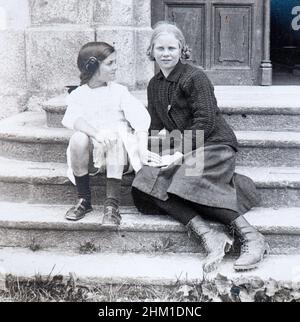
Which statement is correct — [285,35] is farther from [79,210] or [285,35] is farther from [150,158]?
[79,210]

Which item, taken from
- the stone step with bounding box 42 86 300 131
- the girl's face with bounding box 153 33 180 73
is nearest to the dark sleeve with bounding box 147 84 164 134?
the girl's face with bounding box 153 33 180 73

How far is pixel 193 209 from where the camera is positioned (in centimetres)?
373

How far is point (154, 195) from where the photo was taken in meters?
3.74

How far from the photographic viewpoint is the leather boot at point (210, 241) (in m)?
3.50

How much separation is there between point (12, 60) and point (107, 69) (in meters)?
→ 1.62

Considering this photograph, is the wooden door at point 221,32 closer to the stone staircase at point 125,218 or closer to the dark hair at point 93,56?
the stone staircase at point 125,218

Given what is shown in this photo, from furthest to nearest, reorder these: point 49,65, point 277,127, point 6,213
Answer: point 49,65 < point 277,127 < point 6,213

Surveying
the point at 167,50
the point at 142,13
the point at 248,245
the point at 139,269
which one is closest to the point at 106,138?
the point at 167,50

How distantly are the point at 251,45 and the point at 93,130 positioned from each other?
246 cm

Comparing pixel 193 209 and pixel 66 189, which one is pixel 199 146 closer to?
pixel 193 209

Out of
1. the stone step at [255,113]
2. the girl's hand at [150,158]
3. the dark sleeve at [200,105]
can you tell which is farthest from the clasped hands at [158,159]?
the stone step at [255,113]

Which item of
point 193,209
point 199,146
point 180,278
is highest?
point 199,146

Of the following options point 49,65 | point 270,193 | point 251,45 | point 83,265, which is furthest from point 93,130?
point 251,45

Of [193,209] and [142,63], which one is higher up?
[142,63]
